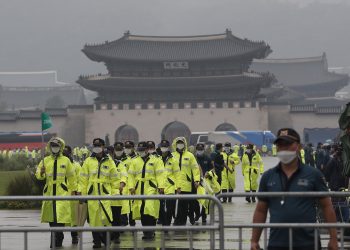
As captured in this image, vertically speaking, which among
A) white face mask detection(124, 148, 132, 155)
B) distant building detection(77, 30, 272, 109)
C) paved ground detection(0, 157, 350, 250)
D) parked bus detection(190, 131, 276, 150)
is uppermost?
distant building detection(77, 30, 272, 109)

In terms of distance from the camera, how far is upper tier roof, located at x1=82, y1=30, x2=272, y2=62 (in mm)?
73125

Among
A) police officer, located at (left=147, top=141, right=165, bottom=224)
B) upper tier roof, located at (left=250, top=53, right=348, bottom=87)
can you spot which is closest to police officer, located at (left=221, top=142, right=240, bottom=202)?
police officer, located at (left=147, top=141, right=165, bottom=224)

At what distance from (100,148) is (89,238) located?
1.82 metres

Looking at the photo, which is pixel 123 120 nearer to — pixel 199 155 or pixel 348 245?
pixel 199 155

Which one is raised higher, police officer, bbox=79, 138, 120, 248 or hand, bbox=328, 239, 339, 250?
police officer, bbox=79, 138, 120, 248

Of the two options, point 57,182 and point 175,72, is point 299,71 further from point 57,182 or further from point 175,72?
point 57,182

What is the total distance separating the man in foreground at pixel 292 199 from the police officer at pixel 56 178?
5.70 m

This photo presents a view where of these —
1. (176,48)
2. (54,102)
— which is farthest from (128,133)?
(54,102)

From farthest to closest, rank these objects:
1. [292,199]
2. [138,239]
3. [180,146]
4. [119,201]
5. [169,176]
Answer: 1. [180,146]
2. [169,176]
3. [119,201]
4. [138,239]
5. [292,199]

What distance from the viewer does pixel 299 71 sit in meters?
108

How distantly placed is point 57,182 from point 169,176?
2.91m

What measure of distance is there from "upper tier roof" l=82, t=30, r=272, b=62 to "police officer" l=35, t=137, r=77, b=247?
60177mm

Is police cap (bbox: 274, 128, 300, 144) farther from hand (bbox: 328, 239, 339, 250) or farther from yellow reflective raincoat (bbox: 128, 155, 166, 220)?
yellow reflective raincoat (bbox: 128, 155, 166, 220)

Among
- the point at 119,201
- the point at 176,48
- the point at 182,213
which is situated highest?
the point at 176,48
